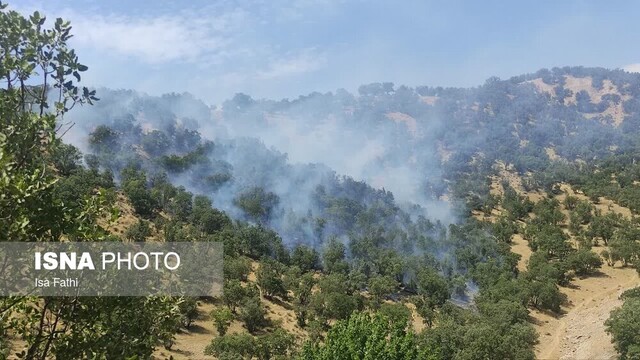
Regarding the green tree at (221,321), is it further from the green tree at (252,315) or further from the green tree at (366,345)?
the green tree at (366,345)

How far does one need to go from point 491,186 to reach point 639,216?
4726cm

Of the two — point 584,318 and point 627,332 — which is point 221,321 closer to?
point 627,332

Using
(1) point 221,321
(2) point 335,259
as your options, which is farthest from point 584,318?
(1) point 221,321

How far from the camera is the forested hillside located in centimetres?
728

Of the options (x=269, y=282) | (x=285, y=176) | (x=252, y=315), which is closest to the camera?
(x=252, y=315)

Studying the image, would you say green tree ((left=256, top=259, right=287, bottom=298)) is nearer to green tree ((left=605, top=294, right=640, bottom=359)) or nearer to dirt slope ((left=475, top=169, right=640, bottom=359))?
dirt slope ((left=475, top=169, right=640, bottom=359))

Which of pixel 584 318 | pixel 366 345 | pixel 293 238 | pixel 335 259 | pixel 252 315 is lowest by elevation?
pixel 366 345

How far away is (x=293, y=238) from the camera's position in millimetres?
81000

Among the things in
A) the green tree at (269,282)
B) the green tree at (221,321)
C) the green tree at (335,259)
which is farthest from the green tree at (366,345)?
the green tree at (335,259)

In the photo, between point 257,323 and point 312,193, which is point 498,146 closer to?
point 312,193

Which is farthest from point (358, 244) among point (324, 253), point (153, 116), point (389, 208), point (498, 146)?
point (498, 146)

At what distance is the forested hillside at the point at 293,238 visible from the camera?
7.28 meters

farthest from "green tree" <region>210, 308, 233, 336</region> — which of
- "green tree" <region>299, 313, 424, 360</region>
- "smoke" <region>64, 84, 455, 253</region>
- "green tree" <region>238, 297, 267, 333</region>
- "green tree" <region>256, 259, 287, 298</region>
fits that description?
"smoke" <region>64, 84, 455, 253</region>

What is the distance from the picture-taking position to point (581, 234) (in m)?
76.6
